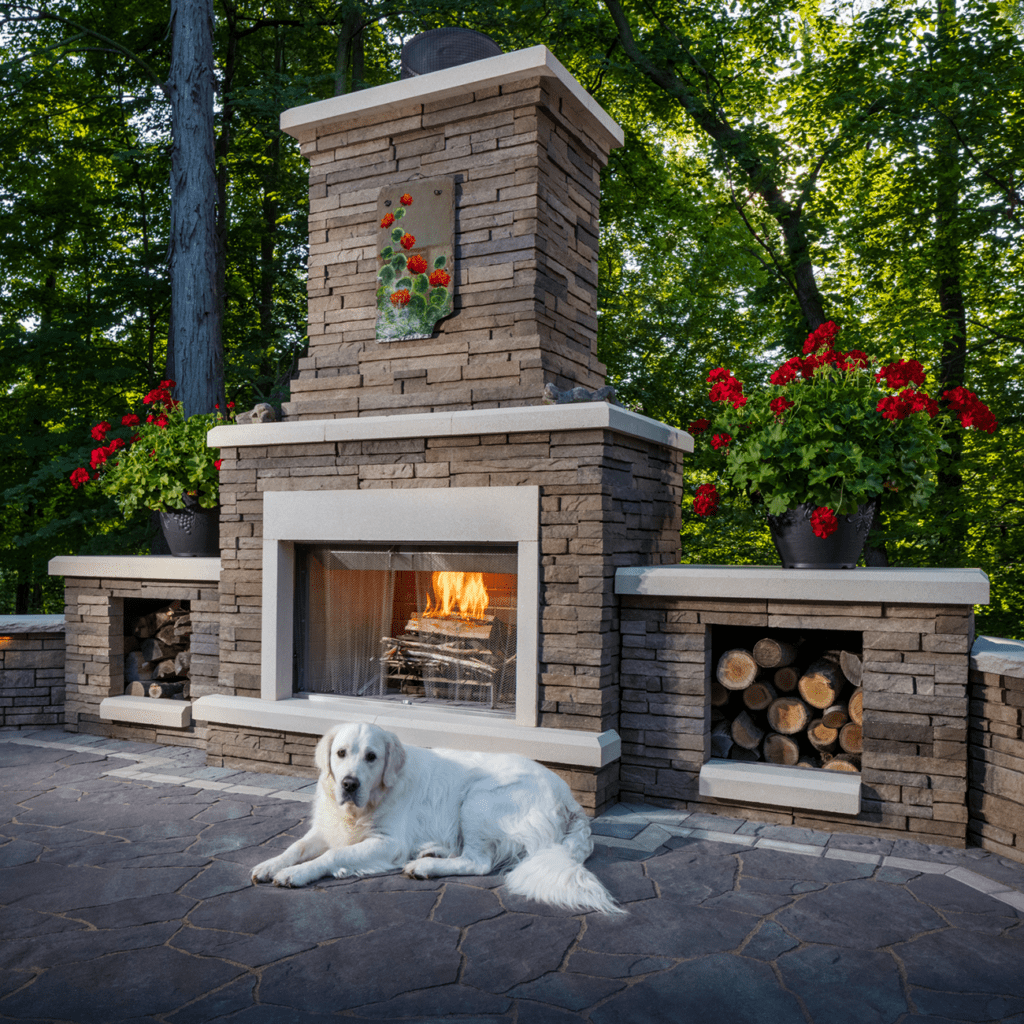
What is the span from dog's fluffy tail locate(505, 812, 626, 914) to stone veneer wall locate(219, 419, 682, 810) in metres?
1.03

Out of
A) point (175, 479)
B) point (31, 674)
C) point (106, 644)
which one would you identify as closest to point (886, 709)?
point (175, 479)

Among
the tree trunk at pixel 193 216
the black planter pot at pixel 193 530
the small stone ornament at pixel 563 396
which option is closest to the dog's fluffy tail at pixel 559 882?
the small stone ornament at pixel 563 396

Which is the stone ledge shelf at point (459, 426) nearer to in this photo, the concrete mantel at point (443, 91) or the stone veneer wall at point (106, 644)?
the stone veneer wall at point (106, 644)

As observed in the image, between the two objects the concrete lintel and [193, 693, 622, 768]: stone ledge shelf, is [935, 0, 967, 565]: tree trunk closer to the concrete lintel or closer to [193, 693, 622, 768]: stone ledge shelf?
[193, 693, 622, 768]: stone ledge shelf

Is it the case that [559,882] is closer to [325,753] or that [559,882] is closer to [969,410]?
[325,753]

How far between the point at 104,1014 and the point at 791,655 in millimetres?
3511

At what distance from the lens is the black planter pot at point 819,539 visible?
4348 mm

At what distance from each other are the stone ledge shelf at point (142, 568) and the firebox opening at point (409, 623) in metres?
0.87

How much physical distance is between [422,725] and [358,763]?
1319 millimetres

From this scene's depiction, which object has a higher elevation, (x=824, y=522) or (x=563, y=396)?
(x=563, y=396)

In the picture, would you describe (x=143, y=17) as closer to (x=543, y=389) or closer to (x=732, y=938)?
Result: (x=543, y=389)

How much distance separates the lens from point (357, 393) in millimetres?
5441

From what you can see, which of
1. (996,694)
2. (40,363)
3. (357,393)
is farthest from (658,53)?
(996,694)

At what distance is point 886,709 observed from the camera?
408 centimetres
